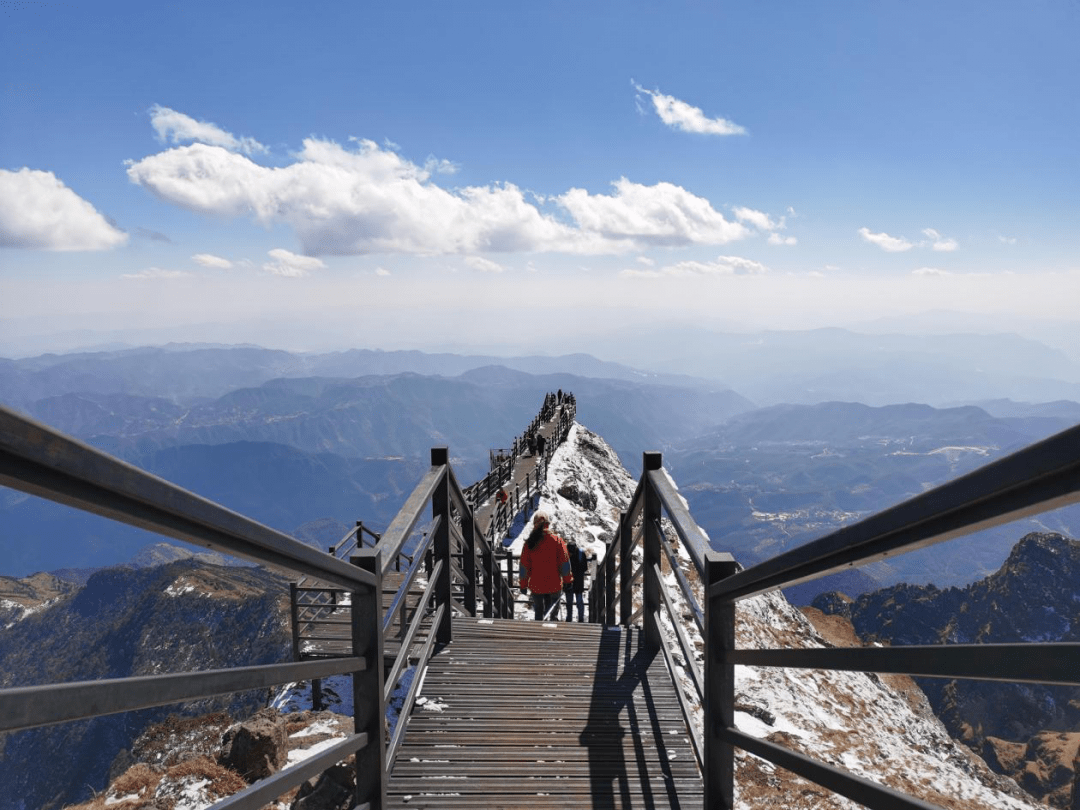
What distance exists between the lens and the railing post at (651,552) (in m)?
5.04

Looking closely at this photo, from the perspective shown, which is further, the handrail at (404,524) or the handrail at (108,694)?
the handrail at (404,524)

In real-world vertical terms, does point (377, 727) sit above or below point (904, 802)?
below

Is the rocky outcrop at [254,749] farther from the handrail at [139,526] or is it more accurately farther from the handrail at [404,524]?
the handrail at [139,526]

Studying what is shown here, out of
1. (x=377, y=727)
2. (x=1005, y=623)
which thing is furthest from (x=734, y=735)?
(x=1005, y=623)

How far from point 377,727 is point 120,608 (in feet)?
385

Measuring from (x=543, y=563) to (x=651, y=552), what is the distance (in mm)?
3858

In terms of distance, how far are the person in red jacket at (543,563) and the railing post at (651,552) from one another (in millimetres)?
3505

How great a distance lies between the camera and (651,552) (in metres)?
5.26

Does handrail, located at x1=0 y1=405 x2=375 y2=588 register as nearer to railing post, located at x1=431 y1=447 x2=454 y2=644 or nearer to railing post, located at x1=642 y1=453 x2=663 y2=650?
railing post, located at x1=431 y1=447 x2=454 y2=644

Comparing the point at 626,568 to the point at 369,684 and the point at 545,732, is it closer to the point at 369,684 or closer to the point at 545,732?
the point at 545,732

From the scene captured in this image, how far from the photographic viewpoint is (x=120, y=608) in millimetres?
100250

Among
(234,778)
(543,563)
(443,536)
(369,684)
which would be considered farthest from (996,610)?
(369,684)

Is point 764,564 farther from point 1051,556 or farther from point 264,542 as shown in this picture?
point 1051,556

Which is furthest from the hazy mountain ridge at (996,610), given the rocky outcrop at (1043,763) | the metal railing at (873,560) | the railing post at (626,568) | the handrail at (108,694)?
the handrail at (108,694)
